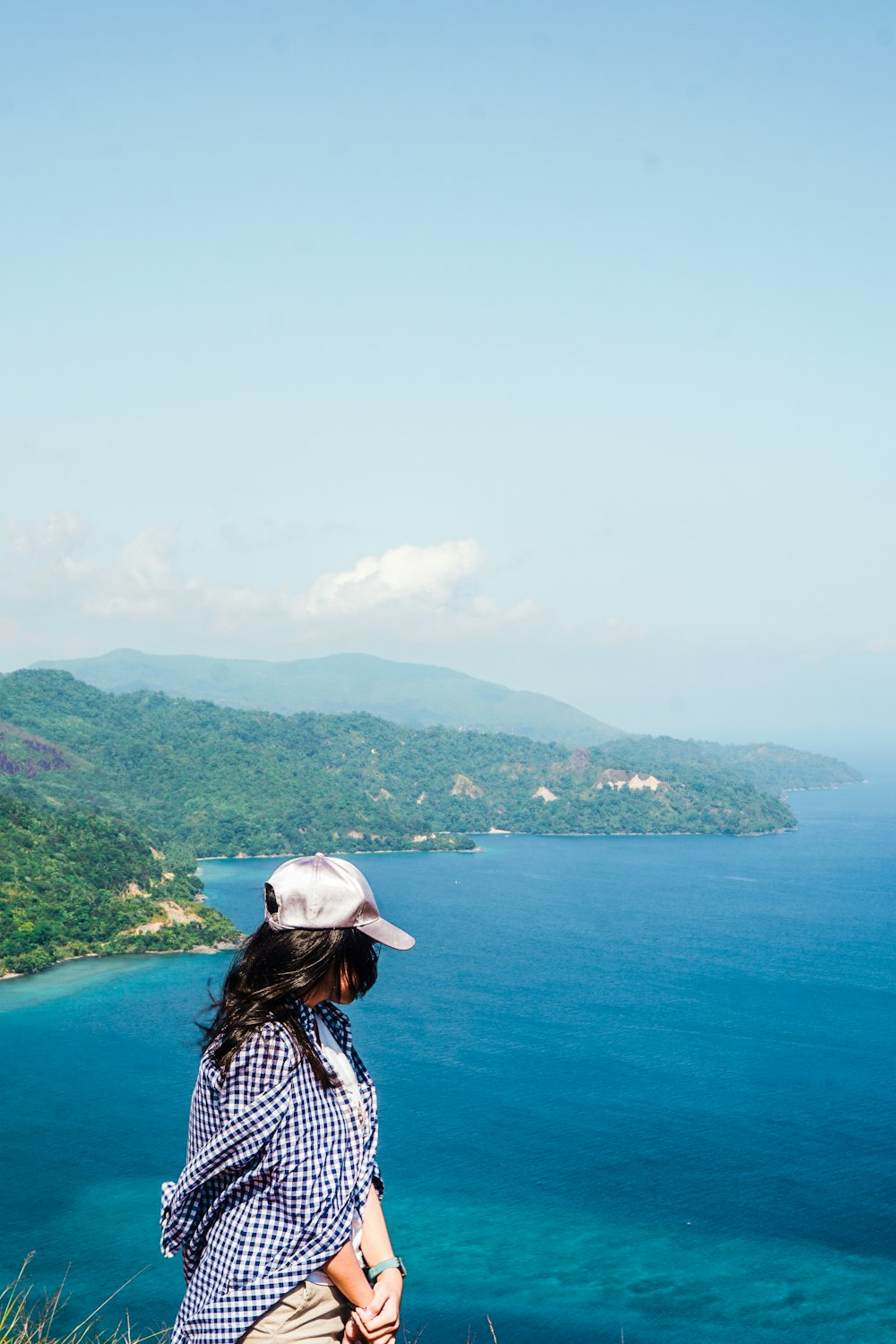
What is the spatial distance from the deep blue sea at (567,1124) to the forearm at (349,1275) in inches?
145

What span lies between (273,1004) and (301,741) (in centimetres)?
7268

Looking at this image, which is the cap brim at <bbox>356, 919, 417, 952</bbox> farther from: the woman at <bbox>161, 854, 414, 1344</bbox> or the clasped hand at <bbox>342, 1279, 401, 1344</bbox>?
the clasped hand at <bbox>342, 1279, 401, 1344</bbox>

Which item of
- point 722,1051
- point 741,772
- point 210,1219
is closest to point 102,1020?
point 722,1051

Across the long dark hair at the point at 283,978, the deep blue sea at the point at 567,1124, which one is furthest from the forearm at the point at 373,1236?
the deep blue sea at the point at 567,1124

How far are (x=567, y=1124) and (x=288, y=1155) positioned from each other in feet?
70.5

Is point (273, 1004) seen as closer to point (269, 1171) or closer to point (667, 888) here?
point (269, 1171)

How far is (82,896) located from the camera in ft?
111

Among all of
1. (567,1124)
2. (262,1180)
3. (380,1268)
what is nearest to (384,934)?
(262,1180)

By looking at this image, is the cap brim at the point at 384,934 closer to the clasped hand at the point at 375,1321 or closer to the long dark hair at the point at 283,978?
the long dark hair at the point at 283,978

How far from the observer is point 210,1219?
62.4 inches

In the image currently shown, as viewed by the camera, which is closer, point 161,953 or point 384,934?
point 384,934

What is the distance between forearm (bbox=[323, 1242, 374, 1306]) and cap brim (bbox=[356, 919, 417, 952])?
429 millimetres

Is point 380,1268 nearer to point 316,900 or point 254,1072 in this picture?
point 254,1072

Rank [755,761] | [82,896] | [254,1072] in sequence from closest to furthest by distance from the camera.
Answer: [254,1072] < [82,896] < [755,761]
